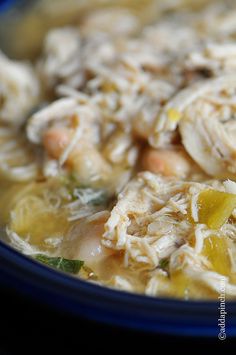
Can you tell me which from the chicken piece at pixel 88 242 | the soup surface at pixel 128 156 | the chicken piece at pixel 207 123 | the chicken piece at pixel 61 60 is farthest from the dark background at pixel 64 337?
the chicken piece at pixel 61 60

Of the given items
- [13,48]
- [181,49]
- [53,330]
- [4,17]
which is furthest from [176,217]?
[4,17]

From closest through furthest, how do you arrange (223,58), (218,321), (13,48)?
(218,321) → (223,58) → (13,48)

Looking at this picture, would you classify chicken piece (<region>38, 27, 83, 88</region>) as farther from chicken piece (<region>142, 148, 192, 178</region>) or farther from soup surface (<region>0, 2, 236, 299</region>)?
chicken piece (<region>142, 148, 192, 178</region>)

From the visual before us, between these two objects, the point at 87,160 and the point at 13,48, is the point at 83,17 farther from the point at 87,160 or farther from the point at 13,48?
the point at 87,160

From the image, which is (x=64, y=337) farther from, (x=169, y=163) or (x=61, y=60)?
(x=61, y=60)

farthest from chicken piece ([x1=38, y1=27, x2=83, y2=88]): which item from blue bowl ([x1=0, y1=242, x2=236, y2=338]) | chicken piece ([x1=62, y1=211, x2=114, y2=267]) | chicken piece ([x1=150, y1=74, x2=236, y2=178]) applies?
blue bowl ([x1=0, y1=242, x2=236, y2=338])
